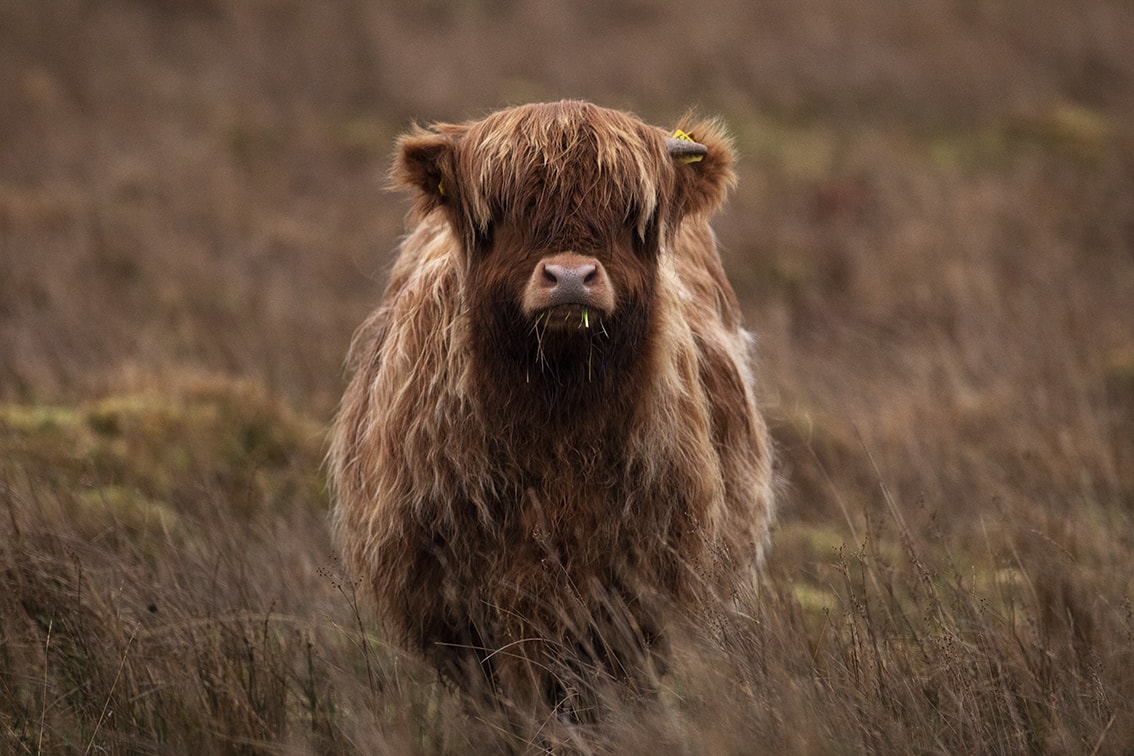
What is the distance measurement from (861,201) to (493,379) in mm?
8704

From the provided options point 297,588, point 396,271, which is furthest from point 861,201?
point 297,588

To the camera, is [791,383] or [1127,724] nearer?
[1127,724]

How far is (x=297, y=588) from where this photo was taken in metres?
4.17

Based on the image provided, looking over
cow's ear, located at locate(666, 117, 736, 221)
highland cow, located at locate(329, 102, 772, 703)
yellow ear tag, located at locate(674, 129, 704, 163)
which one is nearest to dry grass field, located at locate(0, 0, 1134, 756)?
highland cow, located at locate(329, 102, 772, 703)

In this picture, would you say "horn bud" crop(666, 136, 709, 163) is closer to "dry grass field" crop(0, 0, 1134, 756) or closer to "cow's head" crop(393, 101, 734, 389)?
"cow's head" crop(393, 101, 734, 389)

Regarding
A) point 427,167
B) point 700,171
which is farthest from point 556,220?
point 700,171

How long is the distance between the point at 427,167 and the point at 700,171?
815 mm

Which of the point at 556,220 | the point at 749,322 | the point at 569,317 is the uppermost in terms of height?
the point at 556,220

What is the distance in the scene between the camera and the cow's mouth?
312cm

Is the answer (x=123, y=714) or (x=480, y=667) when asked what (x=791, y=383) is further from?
(x=123, y=714)

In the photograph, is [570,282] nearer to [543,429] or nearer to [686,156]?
[543,429]

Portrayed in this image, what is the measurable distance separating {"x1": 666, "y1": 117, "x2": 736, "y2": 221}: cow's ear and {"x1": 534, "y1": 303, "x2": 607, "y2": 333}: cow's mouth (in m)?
0.70

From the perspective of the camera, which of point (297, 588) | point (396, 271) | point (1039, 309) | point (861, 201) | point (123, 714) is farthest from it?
point (861, 201)

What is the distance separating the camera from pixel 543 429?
11.4ft
